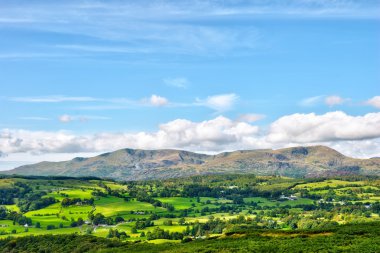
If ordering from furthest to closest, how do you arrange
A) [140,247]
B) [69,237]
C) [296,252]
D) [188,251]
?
1. [69,237]
2. [140,247]
3. [188,251]
4. [296,252]

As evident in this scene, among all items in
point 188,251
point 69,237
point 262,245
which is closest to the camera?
point 262,245

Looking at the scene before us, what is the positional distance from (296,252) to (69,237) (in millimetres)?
122443

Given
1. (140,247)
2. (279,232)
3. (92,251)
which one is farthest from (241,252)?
(92,251)

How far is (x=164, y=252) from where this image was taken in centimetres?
12519

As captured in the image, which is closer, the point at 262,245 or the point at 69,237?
the point at 262,245

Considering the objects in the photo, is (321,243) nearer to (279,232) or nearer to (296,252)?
(296,252)

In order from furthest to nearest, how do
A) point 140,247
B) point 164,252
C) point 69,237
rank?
point 69,237 < point 140,247 < point 164,252

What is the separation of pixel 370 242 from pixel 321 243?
37.1 feet

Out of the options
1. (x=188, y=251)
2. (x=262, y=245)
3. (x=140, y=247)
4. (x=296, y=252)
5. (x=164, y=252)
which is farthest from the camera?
(x=140, y=247)

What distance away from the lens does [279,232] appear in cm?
12644

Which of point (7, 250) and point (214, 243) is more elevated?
point (214, 243)

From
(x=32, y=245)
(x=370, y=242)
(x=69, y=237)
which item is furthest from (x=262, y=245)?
(x=32, y=245)

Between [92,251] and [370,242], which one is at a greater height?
[370,242]

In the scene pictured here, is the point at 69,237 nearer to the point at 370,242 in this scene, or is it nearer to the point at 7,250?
the point at 7,250
